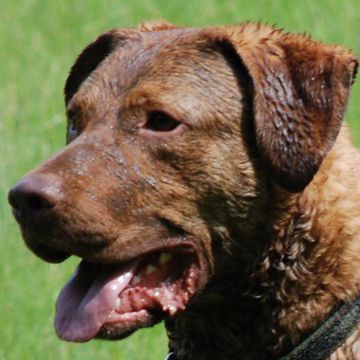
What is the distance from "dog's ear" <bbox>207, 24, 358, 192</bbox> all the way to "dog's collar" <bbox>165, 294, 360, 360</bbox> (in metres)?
0.47

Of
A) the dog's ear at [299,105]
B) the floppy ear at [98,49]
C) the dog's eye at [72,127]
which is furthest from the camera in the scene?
the floppy ear at [98,49]

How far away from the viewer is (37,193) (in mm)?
5672

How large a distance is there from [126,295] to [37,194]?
51 centimetres

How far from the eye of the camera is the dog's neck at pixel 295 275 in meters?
5.99

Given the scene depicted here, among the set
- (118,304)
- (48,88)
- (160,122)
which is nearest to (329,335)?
(118,304)

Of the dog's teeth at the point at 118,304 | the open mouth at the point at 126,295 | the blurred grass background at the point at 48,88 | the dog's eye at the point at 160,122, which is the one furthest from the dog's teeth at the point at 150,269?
the blurred grass background at the point at 48,88

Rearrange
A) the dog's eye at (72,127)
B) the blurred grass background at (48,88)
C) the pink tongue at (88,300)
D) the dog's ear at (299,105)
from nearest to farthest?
the pink tongue at (88,300) → the dog's ear at (299,105) → the dog's eye at (72,127) → the blurred grass background at (48,88)

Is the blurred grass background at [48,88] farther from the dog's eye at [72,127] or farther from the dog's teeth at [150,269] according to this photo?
the dog's teeth at [150,269]

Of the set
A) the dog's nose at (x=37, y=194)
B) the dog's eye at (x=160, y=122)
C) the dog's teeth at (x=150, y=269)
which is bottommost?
the dog's teeth at (x=150, y=269)

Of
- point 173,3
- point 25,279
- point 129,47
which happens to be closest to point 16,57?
point 173,3

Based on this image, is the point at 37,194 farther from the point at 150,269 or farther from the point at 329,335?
the point at 329,335

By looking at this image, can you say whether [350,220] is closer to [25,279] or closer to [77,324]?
[77,324]

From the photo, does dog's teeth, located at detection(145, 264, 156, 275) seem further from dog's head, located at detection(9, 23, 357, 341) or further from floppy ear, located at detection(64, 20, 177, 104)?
floppy ear, located at detection(64, 20, 177, 104)

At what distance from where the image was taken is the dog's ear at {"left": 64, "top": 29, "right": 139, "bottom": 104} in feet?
21.6
